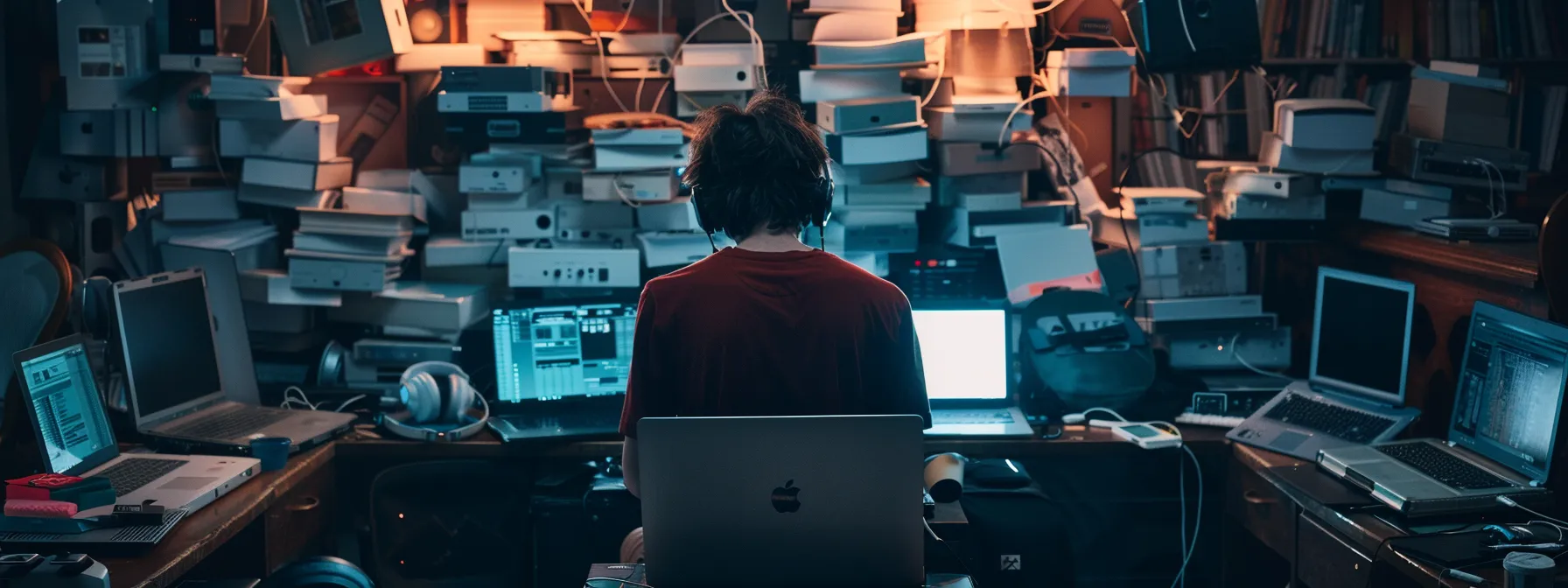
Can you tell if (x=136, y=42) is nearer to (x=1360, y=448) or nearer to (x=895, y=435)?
(x=895, y=435)

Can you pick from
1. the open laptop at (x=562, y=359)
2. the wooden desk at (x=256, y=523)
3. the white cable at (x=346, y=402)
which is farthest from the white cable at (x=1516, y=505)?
the white cable at (x=346, y=402)

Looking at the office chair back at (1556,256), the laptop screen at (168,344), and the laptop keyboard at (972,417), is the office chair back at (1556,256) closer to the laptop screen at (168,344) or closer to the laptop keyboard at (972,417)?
the laptop keyboard at (972,417)

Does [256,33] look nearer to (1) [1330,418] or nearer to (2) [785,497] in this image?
(2) [785,497]

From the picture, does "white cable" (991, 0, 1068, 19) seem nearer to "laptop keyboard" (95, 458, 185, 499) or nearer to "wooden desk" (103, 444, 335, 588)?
"wooden desk" (103, 444, 335, 588)

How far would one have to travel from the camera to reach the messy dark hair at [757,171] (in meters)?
1.89

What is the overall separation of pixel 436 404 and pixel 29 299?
37.2 inches

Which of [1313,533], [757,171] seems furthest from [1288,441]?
[757,171]

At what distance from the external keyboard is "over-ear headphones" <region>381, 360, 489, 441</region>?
5.68 ft

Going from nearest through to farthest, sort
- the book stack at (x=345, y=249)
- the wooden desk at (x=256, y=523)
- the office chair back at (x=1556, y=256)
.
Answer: the wooden desk at (x=256, y=523) → the office chair back at (x=1556, y=256) → the book stack at (x=345, y=249)

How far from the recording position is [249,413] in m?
3.19

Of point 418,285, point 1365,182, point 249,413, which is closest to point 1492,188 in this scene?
point 1365,182

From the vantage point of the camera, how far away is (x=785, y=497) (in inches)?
65.3

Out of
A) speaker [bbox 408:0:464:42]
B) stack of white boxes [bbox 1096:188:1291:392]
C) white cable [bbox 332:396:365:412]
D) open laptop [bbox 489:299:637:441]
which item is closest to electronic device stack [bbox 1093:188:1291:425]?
stack of white boxes [bbox 1096:188:1291:392]

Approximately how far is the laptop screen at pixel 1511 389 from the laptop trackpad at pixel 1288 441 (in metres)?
0.33
